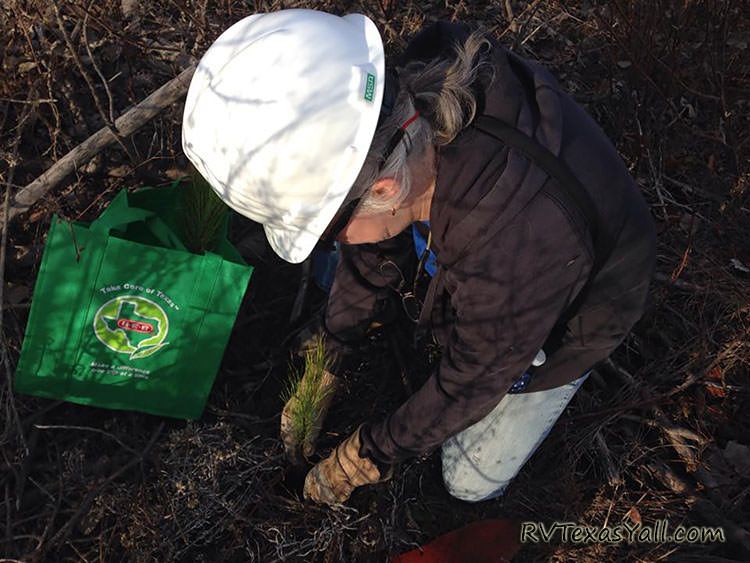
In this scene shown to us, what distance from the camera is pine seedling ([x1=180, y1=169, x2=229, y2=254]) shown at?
211cm


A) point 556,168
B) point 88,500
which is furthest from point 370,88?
point 88,500

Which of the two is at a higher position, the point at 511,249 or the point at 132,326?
the point at 511,249

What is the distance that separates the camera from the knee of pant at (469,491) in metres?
2.45

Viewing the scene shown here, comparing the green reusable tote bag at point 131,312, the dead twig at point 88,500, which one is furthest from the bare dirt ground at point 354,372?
the green reusable tote bag at point 131,312

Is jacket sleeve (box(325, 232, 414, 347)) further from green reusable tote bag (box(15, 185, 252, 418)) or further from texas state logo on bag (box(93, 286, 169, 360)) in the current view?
texas state logo on bag (box(93, 286, 169, 360))

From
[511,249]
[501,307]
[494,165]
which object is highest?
[494,165]

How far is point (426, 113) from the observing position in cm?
153

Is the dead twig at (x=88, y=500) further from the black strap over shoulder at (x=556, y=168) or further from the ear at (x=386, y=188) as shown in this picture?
the black strap over shoulder at (x=556, y=168)

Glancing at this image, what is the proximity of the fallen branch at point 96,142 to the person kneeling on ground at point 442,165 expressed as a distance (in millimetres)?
820

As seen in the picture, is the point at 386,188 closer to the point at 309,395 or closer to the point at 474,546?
the point at 309,395

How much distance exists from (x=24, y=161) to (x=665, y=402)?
2550mm

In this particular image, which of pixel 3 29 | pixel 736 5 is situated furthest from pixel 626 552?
pixel 3 29

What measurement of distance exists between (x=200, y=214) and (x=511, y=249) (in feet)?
3.43

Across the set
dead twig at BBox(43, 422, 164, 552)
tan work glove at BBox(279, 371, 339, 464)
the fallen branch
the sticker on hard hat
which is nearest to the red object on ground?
tan work glove at BBox(279, 371, 339, 464)
